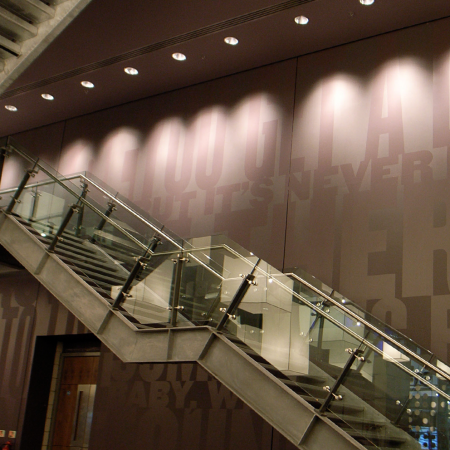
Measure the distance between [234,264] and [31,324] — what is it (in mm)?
6661

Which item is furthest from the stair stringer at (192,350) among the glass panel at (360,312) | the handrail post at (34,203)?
the glass panel at (360,312)

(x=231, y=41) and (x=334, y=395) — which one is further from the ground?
(x=231, y=41)

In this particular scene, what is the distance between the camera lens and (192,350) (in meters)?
6.38

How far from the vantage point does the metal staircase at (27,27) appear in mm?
7223

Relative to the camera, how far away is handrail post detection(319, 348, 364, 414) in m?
5.40

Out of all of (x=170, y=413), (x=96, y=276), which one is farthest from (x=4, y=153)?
(x=170, y=413)

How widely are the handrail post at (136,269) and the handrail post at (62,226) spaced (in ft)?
4.88

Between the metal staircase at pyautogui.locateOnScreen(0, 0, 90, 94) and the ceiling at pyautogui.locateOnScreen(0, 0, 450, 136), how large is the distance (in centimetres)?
179

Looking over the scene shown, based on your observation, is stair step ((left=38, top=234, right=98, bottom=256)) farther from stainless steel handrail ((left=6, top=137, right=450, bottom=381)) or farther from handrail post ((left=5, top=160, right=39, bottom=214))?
handrail post ((left=5, top=160, right=39, bottom=214))

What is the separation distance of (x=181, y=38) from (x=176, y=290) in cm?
490

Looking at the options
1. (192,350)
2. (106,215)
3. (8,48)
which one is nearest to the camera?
(192,350)

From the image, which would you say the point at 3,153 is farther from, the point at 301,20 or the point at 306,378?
the point at 306,378

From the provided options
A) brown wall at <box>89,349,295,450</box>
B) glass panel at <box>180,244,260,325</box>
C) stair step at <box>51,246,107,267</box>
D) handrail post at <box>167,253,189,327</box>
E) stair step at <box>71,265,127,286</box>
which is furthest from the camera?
brown wall at <box>89,349,295,450</box>

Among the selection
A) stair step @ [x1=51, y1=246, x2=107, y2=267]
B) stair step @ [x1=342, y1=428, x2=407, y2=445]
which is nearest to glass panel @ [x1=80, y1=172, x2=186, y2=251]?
stair step @ [x1=51, y1=246, x2=107, y2=267]
